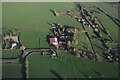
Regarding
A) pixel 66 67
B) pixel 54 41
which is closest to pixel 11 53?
pixel 54 41

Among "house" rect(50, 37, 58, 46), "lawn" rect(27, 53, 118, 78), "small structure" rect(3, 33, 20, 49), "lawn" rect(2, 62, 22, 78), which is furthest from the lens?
"house" rect(50, 37, 58, 46)

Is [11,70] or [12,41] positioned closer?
[11,70]

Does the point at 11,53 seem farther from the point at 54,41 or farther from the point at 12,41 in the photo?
the point at 54,41

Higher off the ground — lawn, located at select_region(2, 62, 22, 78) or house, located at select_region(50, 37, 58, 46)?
house, located at select_region(50, 37, 58, 46)

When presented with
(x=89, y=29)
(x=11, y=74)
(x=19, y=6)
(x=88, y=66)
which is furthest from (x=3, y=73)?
(x=19, y=6)

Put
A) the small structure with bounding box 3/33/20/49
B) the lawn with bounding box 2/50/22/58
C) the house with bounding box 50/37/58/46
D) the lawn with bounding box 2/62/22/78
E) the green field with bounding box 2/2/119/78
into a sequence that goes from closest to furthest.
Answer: the lawn with bounding box 2/62/22/78 < the green field with bounding box 2/2/119/78 < the lawn with bounding box 2/50/22/58 < the small structure with bounding box 3/33/20/49 < the house with bounding box 50/37/58/46

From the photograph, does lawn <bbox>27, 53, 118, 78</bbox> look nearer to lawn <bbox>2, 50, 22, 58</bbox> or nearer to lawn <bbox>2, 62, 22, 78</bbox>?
lawn <bbox>2, 62, 22, 78</bbox>

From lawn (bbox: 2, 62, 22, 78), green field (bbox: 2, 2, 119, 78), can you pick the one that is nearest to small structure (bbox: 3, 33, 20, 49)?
green field (bbox: 2, 2, 119, 78)

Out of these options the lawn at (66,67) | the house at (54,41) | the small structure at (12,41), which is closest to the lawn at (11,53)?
the small structure at (12,41)
